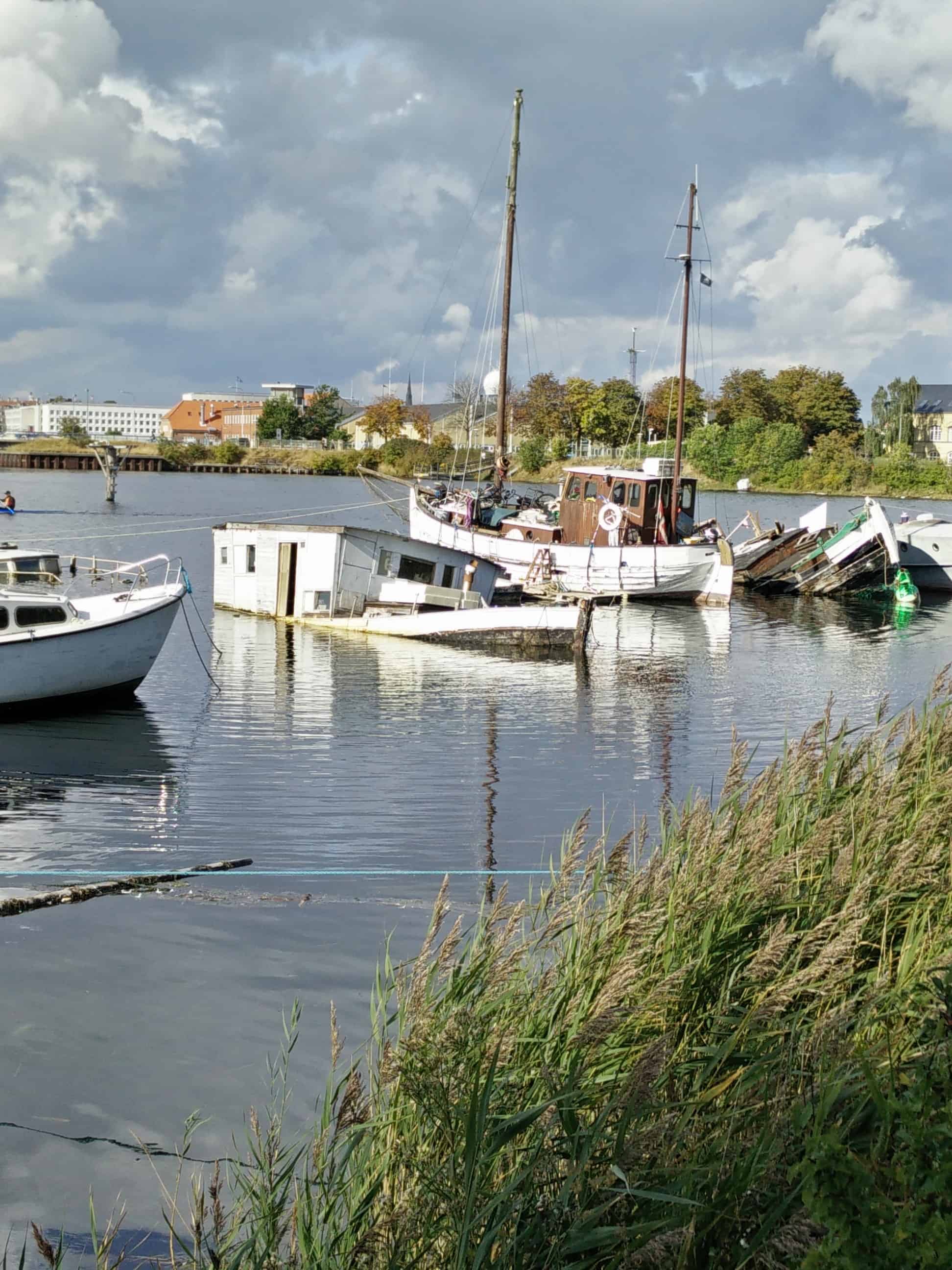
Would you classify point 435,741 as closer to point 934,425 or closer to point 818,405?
point 818,405

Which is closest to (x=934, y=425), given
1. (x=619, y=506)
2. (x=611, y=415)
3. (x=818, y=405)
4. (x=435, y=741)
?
(x=818, y=405)

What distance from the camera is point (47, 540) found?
5234 cm

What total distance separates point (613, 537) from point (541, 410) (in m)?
111

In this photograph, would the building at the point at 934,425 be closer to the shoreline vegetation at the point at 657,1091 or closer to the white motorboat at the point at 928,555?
the white motorboat at the point at 928,555

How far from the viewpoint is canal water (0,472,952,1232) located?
7.89 meters

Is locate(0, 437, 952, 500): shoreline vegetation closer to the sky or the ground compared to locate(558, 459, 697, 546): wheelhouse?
closer to the sky

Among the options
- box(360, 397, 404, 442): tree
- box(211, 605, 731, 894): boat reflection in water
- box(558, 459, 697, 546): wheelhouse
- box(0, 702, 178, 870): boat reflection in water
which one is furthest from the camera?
box(360, 397, 404, 442): tree

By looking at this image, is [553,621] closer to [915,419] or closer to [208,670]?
[208,670]

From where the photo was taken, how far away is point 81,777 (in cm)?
1764

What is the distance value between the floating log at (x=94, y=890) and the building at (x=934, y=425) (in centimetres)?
15898

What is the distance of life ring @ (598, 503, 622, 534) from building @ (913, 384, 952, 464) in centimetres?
12750

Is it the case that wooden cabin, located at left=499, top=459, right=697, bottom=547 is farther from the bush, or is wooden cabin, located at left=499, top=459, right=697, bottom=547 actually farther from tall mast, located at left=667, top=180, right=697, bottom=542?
the bush

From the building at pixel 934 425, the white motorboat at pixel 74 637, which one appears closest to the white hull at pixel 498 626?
the white motorboat at pixel 74 637

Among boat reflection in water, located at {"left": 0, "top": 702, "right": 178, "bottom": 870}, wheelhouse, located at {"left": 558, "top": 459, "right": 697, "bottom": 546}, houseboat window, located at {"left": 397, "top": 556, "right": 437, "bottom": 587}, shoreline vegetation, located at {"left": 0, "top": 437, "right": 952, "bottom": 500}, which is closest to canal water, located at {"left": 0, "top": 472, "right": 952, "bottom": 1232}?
boat reflection in water, located at {"left": 0, "top": 702, "right": 178, "bottom": 870}
